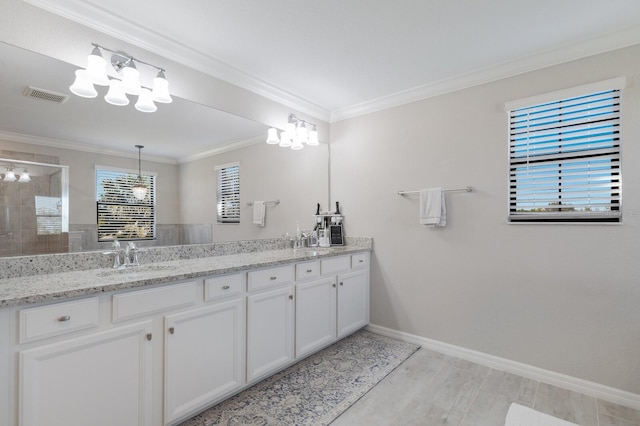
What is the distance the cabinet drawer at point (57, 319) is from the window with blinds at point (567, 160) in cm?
275

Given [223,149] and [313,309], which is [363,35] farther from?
[313,309]

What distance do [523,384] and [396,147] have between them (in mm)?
2158

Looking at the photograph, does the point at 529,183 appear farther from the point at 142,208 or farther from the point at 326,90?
the point at 142,208

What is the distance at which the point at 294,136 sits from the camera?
3.04m

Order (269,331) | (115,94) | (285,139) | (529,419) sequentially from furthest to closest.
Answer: (285,139), (269,331), (115,94), (529,419)

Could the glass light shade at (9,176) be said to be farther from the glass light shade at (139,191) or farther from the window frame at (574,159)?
the window frame at (574,159)

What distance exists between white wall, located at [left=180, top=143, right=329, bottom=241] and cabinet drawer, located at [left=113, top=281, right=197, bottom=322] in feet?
2.50

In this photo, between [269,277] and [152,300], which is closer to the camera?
[152,300]

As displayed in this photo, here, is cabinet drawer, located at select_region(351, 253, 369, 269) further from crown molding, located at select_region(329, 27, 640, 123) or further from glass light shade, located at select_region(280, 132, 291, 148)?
crown molding, located at select_region(329, 27, 640, 123)

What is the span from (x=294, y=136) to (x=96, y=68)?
64.1 inches

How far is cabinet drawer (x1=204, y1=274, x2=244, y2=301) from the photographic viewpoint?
1.86 meters

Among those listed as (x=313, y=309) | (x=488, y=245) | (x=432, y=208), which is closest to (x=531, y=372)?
(x=488, y=245)

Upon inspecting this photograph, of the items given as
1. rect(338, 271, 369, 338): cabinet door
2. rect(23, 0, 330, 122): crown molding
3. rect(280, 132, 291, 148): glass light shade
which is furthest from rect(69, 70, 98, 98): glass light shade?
rect(338, 271, 369, 338): cabinet door

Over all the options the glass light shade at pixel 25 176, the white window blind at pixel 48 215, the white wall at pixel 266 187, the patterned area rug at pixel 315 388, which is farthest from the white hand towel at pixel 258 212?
the glass light shade at pixel 25 176
